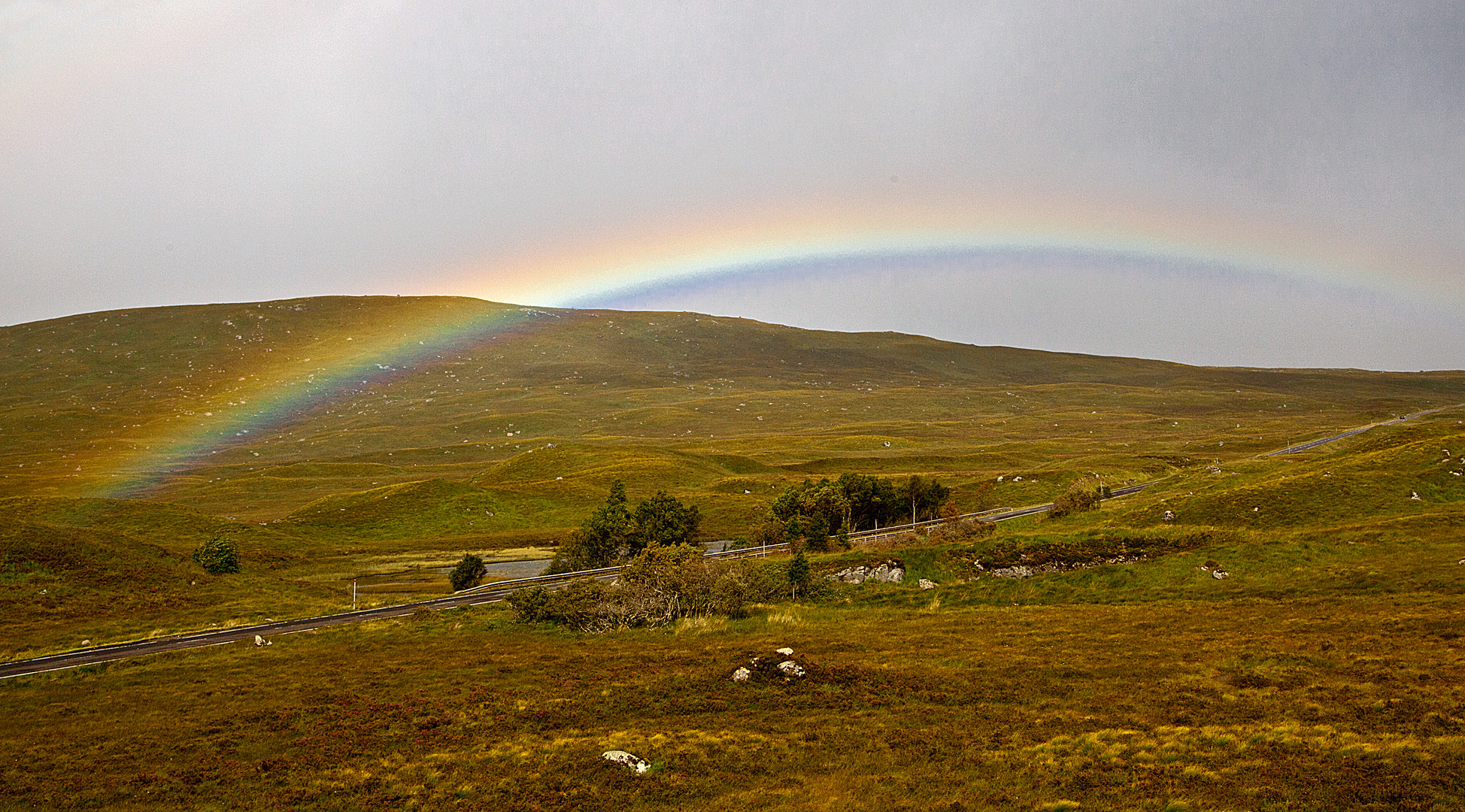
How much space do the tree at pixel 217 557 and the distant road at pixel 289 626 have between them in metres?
25.9

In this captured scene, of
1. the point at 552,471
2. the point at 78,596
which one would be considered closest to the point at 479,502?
the point at 552,471

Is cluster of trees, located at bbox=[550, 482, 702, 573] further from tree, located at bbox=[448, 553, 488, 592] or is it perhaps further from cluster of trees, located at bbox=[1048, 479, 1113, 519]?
cluster of trees, located at bbox=[1048, 479, 1113, 519]

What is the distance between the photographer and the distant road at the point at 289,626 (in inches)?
1451

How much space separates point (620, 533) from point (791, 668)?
4109 cm

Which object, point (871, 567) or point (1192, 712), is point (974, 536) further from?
point (1192, 712)

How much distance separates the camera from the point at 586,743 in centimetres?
2205

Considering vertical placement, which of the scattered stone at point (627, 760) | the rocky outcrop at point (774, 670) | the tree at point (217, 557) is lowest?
the tree at point (217, 557)

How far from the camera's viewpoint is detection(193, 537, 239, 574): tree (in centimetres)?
6756

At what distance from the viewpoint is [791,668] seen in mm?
27562

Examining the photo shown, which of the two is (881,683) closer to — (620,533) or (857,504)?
(620,533)

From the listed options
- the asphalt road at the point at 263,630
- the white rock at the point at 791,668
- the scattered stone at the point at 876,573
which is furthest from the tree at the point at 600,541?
the white rock at the point at 791,668

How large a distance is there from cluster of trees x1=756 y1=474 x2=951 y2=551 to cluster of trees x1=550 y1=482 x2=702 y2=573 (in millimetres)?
7524

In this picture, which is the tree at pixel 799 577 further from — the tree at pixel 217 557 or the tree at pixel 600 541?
the tree at pixel 217 557

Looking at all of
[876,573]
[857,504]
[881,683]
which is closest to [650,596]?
[876,573]
